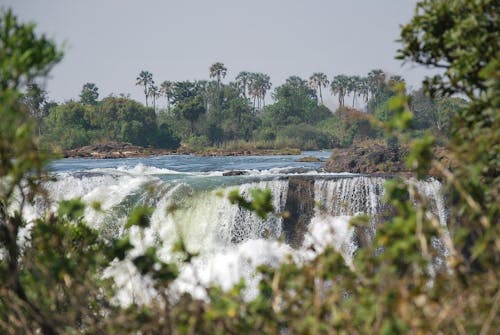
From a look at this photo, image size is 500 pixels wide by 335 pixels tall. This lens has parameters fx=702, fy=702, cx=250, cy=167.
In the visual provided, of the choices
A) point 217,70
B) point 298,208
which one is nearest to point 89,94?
point 217,70

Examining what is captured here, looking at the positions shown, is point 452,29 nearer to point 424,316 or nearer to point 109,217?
point 424,316

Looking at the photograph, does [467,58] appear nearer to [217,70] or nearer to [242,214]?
[242,214]

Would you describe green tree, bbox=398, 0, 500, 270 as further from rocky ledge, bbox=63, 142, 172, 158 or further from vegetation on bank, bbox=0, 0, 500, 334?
rocky ledge, bbox=63, 142, 172, 158

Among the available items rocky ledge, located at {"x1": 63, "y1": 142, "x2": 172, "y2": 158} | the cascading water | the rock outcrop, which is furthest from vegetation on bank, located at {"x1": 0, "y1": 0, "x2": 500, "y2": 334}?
rocky ledge, located at {"x1": 63, "y1": 142, "x2": 172, "y2": 158}

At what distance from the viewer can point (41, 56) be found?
11.6 feet

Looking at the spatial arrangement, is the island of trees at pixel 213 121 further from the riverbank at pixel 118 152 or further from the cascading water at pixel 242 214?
the cascading water at pixel 242 214

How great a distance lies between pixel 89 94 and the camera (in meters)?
→ 85.3

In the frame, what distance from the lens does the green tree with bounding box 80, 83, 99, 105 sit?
85.0m

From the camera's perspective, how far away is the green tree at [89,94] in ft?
279

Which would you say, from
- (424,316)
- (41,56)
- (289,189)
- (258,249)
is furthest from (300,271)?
(289,189)

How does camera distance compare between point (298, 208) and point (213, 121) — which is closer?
point (298, 208)

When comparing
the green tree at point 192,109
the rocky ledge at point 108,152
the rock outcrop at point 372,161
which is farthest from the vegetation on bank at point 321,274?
the green tree at point 192,109

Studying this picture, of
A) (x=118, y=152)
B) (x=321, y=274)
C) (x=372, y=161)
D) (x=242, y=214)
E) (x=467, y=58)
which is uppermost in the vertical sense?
(x=467, y=58)

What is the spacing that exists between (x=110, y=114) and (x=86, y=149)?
54.9 feet
